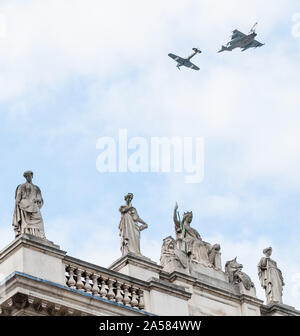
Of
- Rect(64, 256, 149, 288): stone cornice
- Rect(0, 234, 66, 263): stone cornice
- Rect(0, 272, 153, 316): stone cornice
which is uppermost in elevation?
Rect(0, 234, 66, 263): stone cornice

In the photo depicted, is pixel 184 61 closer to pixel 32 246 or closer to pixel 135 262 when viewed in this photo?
pixel 135 262

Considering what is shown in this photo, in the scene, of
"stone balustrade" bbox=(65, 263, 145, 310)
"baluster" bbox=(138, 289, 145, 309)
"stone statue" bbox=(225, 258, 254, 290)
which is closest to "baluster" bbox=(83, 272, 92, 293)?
"stone balustrade" bbox=(65, 263, 145, 310)

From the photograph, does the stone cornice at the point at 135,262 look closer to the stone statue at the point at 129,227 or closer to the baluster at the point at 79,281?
the stone statue at the point at 129,227

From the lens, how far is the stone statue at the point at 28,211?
29.8 metres

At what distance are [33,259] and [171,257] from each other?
5348mm

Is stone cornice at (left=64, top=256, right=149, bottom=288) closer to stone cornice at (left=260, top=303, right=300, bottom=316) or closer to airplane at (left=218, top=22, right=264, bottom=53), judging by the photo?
stone cornice at (left=260, top=303, right=300, bottom=316)

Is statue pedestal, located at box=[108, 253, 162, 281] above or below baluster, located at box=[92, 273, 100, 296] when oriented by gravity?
above

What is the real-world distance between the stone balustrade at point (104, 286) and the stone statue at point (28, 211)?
1197 millimetres

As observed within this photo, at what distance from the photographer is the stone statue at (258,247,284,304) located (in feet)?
115

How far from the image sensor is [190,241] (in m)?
34.8

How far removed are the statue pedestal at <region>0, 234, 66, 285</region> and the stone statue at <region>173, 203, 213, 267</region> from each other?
19.2 ft

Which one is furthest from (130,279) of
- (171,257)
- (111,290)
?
(171,257)

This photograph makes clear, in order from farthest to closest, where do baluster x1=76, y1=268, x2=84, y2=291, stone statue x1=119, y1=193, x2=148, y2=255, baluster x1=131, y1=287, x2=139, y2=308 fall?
stone statue x1=119, y1=193, x2=148, y2=255 < baluster x1=131, y1=287, x2=139, y2=308 < baluster x1=76, y1=268, x2=84, y2=291
